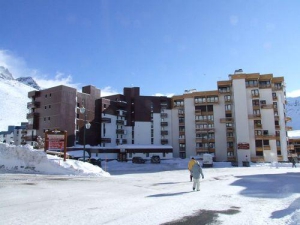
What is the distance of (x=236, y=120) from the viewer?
71.8 meters

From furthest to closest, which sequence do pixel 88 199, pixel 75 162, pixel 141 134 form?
pixel 141 134 → pixel 75 162 → pixel 88 199

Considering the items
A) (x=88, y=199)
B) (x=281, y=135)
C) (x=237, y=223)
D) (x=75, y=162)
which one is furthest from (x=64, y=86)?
(x=237, y=223)

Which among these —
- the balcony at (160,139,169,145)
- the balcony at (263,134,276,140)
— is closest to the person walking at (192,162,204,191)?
the balcony at (263,134,276,140)

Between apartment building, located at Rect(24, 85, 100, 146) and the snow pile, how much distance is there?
142 feet

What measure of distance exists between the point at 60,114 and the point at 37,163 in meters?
46.0

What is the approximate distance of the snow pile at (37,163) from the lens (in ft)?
78.1

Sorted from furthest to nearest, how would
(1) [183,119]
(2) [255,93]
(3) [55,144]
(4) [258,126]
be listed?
(1) [183,119]
(2) [255,93]
(4) [258,126]
(3) [55,144]

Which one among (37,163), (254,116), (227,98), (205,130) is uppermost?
(227,98)

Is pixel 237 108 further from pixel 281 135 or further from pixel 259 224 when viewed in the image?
pixel 259 224

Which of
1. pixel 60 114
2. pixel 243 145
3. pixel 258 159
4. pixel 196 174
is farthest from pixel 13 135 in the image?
pixel 196 174

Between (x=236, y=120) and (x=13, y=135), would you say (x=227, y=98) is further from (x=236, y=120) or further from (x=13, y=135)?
(x=13, y=135)

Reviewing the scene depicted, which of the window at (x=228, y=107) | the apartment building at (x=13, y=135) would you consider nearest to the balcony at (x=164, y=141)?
the window at (x=228, y=107)

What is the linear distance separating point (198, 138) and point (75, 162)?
58496 millimetres

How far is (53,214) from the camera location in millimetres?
8961
